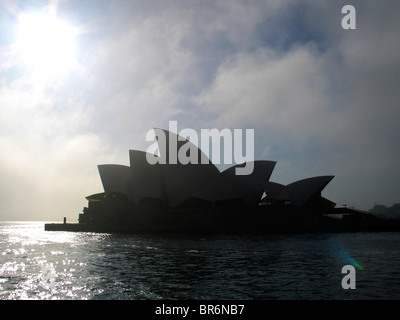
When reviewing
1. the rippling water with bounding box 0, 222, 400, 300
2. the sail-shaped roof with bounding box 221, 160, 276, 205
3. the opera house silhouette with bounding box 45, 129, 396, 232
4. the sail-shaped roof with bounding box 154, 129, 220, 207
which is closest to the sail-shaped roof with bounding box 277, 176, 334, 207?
the opera house silhouette with bounding box 45, 129, 396, 232

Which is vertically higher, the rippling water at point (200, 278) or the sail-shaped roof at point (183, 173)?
the sail-shaped roof at point (183, 173)

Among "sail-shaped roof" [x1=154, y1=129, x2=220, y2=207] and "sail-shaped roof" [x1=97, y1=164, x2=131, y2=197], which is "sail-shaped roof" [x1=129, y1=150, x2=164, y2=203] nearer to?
"sail-shaped roof" [x1=154, y1=129, x2=220, y2=207]

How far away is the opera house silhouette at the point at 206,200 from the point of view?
5084 centimetres

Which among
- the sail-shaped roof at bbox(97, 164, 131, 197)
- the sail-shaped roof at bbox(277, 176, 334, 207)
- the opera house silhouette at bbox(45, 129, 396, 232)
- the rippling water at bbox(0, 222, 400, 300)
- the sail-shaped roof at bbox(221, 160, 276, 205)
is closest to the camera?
the rippling water at bbox(0, 222, 400, 300)

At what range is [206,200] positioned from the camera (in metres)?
52.4

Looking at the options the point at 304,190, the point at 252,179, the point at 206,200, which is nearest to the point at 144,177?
the point at 206,200

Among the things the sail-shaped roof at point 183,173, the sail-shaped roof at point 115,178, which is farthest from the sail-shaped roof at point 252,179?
the sail-shaped roof at point 115,178

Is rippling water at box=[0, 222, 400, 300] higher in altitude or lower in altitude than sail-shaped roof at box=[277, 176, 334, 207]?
lower

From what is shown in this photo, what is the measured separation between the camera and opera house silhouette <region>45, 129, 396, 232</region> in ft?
167

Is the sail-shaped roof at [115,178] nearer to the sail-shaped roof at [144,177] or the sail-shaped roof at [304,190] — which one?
the sail-shaped roof at [144,177]

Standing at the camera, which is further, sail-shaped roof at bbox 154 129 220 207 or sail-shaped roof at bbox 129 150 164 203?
sail-shaped roof at bbox 129 150 164 203

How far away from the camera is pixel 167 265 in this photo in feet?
55.7
